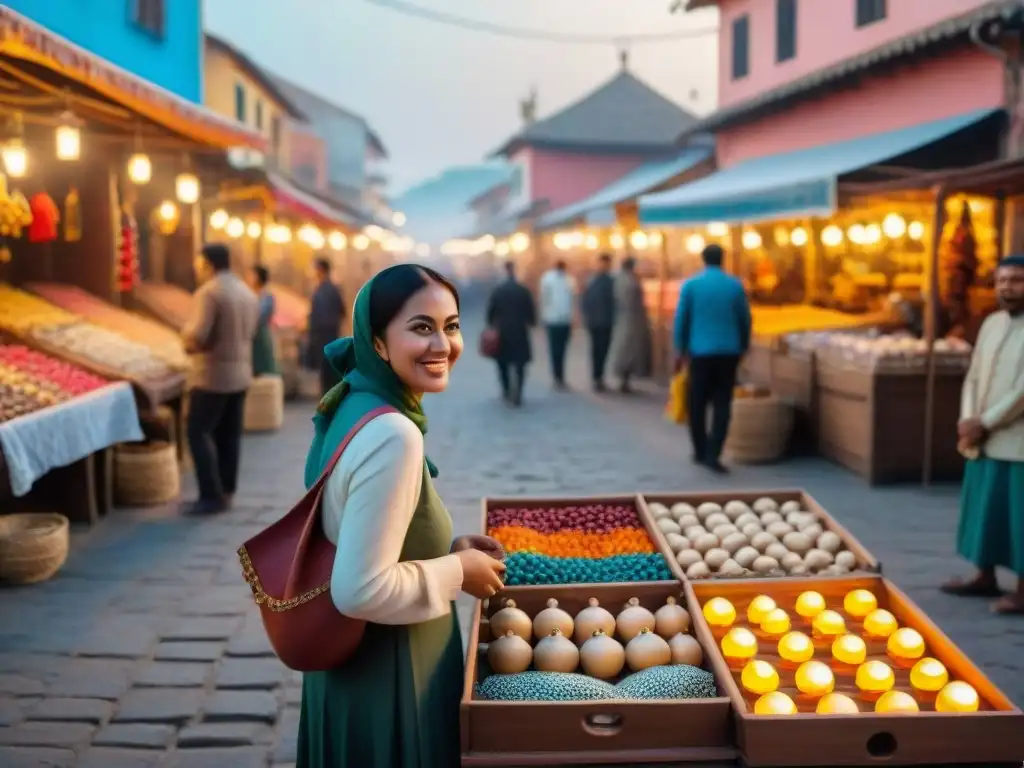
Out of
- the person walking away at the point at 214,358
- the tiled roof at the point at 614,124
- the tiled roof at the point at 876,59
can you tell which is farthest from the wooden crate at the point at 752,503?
the tiled roof at the point at 614,124

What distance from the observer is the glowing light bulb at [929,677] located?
118 inches

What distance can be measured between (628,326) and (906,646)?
11901 mm

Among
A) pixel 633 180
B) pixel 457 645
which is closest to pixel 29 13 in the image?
pixel 457 645

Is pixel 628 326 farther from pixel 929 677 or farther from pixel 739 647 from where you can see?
pixel 929 677

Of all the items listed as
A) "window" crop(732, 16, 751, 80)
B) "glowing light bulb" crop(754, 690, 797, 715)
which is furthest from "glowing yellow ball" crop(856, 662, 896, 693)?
"window" crop(732, 16, 751, 80)

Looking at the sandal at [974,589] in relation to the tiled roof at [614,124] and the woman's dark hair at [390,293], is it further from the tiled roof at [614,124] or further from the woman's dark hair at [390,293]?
the tiled roof at [614,124]

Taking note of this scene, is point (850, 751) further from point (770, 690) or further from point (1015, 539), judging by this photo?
point (1015, 539)

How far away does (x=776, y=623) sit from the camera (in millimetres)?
3439

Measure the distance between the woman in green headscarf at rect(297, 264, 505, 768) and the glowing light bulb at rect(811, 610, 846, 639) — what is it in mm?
1323

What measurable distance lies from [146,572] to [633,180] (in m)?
20.9

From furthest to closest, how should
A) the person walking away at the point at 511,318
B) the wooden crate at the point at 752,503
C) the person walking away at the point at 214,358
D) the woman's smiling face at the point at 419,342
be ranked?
the person walking away at the point at 511,318, the person walking away at the point at 214,358, the wooden crate at the point at 752,503, the woman's smiling face at the point at 419,342

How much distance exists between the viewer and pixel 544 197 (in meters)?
38.3

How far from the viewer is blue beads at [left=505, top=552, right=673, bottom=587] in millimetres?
3701

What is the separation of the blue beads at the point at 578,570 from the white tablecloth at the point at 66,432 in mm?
3642
